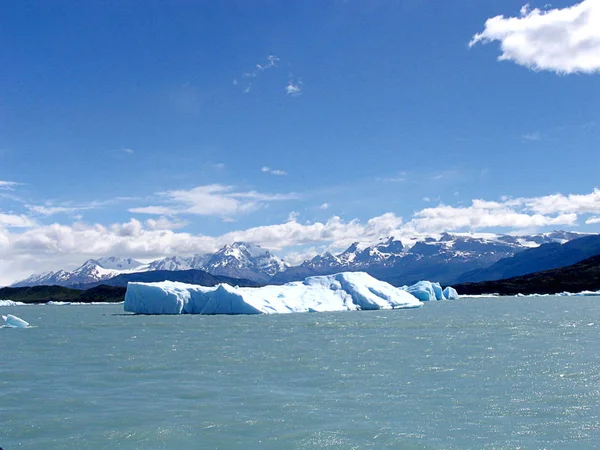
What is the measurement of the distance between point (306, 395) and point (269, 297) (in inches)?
1520

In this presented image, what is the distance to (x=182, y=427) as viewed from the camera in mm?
10562

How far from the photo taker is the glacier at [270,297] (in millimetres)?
50594

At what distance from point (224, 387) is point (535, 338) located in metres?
16.3

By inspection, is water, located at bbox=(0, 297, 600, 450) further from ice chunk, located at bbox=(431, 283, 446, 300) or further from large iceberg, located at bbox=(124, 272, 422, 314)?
ice chunk, located at bbox=(431, 283, 446, 300)

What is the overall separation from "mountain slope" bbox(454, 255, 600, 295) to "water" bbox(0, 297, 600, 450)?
371 ft

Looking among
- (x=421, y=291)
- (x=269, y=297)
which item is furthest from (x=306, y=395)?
(x=421, y=291)

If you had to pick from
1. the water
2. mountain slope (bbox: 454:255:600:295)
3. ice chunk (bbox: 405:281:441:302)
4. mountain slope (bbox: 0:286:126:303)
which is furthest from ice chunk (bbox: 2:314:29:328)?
mountain slope (bbox: 454:255:600:295)

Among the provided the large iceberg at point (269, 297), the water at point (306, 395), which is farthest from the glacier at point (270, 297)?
the water at point (306, 395)

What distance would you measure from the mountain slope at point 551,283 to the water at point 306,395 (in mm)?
113213

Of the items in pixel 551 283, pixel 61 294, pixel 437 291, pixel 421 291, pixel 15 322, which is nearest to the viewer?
pixel 15 322

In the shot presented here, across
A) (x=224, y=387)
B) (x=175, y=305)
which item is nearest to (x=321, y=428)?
(x=224, y=387)

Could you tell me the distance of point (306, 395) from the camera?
13180 mm

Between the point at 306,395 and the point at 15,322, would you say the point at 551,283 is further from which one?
the point at 306,395

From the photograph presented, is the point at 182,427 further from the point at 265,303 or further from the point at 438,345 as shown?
the point at 265,303
